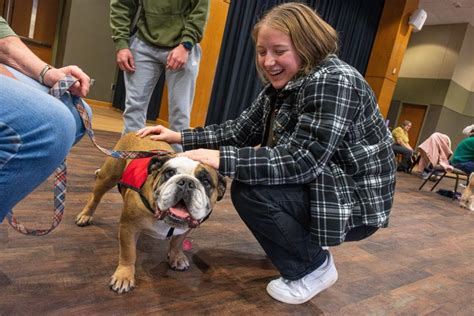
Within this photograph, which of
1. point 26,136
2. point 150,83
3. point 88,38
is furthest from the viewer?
point 88,38

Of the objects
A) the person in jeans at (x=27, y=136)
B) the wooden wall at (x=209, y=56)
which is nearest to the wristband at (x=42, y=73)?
the person in jeans at (x=27, y=136)

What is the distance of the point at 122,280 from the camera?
131 cm

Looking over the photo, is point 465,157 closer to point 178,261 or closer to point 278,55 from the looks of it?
point 278,55

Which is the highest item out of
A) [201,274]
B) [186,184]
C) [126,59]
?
[126,59]

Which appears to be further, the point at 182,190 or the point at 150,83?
the point at 150,83

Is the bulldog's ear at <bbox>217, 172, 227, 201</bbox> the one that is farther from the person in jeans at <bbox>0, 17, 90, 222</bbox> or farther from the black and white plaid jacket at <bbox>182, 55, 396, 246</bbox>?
the person in jeans at <bbox>0, 17, 90, 222</bbox>

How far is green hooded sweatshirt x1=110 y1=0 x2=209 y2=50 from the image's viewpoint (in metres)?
2.19

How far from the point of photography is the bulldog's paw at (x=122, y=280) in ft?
4.24

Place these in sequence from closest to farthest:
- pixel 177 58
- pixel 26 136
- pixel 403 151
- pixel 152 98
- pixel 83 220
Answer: pixel 26 136 → pixel 83 220 → pixel 177 58 → pixel 152 98 → pixel 403 151

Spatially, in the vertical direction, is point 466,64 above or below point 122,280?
above

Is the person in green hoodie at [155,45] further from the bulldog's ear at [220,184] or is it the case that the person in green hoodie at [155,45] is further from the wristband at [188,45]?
the bulldog's ear at [220,184]

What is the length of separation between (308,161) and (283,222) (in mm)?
275

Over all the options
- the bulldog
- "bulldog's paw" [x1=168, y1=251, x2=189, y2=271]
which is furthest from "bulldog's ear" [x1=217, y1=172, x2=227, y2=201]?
"bulldog's paw" [x1=168, y1=251, x2=189, y2=271]

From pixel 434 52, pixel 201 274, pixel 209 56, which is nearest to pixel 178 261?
pixel 201 274
